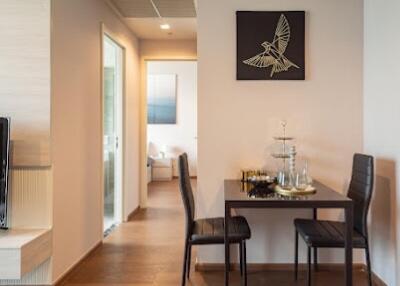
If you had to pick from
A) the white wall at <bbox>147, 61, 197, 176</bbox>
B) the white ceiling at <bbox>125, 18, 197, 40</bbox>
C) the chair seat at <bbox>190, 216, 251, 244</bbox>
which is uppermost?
the white ceiling at <bbox>125, 18, 197, 40</bbox>

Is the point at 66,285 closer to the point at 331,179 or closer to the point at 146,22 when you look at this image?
the point at 331,179

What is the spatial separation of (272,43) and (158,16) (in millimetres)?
2014

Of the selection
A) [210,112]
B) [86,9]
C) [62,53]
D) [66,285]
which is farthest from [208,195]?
[86,9]

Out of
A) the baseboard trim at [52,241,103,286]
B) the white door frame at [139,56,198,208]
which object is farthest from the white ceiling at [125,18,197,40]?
the baseboard trim at [52,241,103,286]

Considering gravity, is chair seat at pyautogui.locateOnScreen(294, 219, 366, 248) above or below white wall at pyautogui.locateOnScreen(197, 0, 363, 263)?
below

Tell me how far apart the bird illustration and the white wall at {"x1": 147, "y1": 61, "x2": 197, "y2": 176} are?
6659 mm

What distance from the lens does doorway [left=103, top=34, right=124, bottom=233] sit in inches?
197

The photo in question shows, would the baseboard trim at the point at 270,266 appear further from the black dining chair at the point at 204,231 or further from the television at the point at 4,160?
the television at the point at 4,160

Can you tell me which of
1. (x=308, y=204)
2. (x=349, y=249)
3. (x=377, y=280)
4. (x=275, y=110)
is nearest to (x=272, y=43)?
(x=275, y=110)

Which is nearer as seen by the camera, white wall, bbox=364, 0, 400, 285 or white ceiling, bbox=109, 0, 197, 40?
white wall, bbox=364, 0, 400, 285

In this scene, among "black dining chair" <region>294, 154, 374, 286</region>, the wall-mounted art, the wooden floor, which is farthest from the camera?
the wall-mounted art

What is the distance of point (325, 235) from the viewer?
2.90m

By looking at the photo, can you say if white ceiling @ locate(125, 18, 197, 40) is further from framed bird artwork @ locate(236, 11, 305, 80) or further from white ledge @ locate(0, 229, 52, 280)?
white ledge @ locate(0, 229, 52, 280)

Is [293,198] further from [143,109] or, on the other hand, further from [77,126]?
[143,109]
